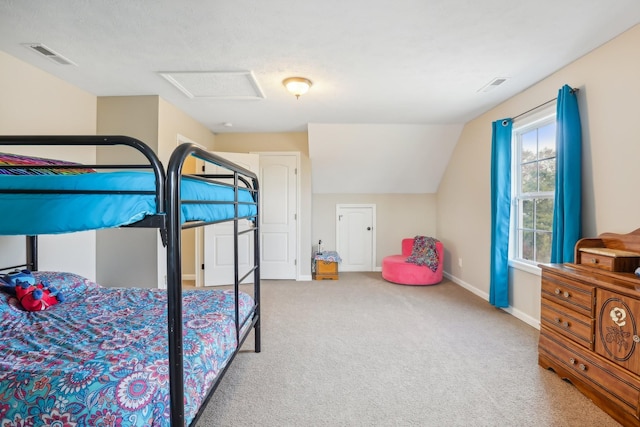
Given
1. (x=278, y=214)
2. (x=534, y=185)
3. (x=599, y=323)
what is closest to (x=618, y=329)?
(x=599, y=323)

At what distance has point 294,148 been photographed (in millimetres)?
4629

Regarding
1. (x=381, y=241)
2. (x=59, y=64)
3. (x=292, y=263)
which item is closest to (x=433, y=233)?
(x=381, y=241)

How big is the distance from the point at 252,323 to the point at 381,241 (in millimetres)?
3389

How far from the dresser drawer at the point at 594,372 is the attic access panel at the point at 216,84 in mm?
3013

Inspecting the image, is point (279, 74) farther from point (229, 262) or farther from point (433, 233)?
point (433, 233)

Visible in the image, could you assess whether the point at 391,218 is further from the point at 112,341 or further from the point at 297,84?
the point at 112,341

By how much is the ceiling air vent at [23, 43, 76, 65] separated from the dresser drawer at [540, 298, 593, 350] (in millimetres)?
3963

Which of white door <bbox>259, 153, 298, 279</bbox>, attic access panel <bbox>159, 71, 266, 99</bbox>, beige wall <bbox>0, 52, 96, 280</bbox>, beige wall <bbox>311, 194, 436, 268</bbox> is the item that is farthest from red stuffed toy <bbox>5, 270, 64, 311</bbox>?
beige wall <bbox>311, 194, 436, 268</bbox>

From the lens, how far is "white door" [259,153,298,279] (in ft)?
15.1

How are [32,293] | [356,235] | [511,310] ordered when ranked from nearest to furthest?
[32,293]
[511,310]
[356,235]

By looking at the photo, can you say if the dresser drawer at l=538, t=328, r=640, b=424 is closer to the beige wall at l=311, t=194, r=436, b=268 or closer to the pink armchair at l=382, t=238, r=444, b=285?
the pink armchair at l=382, t=238, r=444, b=285

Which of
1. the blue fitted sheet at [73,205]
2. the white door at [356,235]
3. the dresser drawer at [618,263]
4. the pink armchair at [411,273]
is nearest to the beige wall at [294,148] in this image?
the white door at [356,235]

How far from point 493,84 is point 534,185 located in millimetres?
1069

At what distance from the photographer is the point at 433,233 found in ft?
17.1
